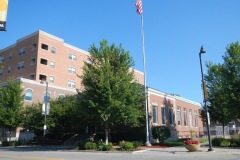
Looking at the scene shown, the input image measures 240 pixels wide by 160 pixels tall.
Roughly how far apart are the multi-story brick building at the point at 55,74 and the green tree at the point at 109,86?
10.8 metres

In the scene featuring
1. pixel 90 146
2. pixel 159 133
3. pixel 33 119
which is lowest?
pixel 90 146

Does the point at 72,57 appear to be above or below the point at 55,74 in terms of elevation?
above

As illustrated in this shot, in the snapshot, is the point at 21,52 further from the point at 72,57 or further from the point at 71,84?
the point at 71,84

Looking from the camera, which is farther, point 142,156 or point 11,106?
point 11,106

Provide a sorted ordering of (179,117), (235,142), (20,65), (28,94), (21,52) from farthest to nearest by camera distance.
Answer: (21,52)
(20,65)
(28,94)
(179,117)
(235,142)

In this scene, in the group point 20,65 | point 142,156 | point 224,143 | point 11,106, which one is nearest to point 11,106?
point 11,106

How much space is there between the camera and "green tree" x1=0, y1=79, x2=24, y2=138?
3469cm

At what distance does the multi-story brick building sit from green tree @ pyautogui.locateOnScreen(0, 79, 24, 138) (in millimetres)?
8065

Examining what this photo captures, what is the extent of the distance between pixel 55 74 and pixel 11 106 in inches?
865

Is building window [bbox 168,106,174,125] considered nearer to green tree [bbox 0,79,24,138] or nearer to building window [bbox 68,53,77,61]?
green tree [bbox 0,79,24,138]

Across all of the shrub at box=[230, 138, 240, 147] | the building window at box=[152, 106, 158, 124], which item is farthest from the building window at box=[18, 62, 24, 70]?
the shrub at box=[230, 138, 240, 147]

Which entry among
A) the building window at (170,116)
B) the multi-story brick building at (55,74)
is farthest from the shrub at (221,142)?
the building window at (170,116)

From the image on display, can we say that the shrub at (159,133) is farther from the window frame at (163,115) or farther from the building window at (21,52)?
the building window at (21,52)

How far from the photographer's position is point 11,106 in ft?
117
